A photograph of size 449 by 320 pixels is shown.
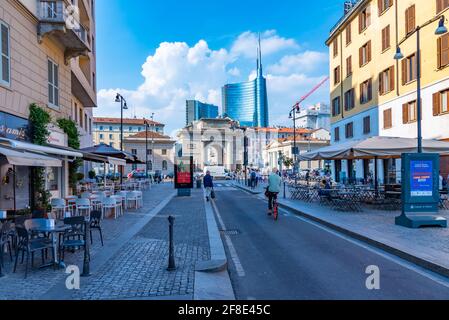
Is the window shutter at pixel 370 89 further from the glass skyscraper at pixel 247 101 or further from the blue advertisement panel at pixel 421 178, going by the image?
the glass skyscraper at pixel 247 101

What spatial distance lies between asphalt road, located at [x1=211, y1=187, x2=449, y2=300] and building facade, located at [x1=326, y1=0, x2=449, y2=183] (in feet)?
50.7

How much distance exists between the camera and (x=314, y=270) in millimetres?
6297

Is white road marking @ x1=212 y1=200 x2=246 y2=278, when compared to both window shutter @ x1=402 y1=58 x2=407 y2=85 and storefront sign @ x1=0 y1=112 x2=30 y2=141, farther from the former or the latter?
window shutter @ x1=402 y1=58 x2=407 y2=85

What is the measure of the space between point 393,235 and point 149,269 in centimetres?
655

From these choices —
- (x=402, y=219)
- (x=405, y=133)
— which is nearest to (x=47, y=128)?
(x=402, y=219)

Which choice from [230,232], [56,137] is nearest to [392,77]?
[230,232]

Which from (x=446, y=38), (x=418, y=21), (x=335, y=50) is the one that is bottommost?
(x=446, y=38)

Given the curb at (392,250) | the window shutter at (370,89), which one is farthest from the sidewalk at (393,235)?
the window shutter at (370,89)

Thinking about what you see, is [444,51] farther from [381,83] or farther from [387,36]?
[381,83]

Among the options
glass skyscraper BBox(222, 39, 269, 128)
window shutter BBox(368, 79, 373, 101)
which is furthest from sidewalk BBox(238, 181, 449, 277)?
glass skyscraper BBox(222, 39, 269, 128)

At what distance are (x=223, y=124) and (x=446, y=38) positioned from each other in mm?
70738

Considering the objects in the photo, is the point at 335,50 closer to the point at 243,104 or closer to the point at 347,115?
the point at 347,115

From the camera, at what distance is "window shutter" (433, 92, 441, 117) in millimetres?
20719
